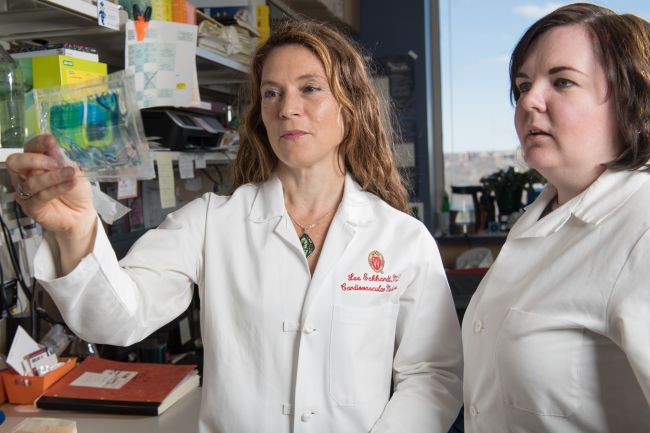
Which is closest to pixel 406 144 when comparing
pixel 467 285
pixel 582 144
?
pixel 467 285

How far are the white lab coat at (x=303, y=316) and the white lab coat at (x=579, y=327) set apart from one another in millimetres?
196

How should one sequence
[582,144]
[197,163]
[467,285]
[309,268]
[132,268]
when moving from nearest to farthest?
[582,144], [132,268], [309,268], [197,163], [467,285]

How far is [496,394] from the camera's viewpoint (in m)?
1.20

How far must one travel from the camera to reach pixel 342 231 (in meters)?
1.45

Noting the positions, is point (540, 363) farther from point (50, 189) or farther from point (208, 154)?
point (208, 154)

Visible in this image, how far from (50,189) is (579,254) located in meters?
0.87

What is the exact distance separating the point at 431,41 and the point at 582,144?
382 centimetres

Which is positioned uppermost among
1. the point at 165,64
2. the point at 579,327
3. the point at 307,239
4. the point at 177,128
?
the point at 165,64

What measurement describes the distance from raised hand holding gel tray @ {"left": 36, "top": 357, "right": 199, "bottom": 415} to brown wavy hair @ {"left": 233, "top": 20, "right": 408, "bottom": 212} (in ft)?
1.87

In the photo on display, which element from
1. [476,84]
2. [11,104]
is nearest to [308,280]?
[11,104]

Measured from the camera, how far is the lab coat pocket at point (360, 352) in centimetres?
134

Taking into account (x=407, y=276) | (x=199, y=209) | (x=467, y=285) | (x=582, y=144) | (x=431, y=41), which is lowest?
(x=467, y=285)

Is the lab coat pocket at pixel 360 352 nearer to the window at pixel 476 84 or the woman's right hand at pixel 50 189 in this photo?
the woman's right hand at pixel 50 189

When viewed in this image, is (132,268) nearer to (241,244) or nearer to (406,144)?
(241,244)
